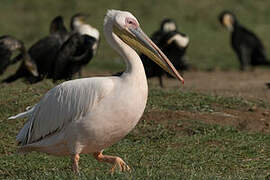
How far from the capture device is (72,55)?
36.5 feet

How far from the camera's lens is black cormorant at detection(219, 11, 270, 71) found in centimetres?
1590

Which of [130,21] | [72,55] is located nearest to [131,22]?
[130,21]

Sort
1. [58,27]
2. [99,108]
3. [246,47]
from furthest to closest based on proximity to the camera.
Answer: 1. [246,47]
2. [58,27]
3. [99,108]

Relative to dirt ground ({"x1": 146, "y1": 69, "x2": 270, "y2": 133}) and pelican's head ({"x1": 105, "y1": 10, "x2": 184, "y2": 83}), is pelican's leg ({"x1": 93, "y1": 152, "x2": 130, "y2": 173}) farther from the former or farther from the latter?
dirt ground ({"x1": 146, "y1": 69, "x2": 270, "y2": 133})

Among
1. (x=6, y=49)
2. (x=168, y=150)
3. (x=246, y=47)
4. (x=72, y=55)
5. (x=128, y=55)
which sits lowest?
(x=246, y=47)

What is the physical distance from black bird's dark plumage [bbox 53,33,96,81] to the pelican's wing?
5375 millimetres

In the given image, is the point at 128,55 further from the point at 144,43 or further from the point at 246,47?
the point at 246,47

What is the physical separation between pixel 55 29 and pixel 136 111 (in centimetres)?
811

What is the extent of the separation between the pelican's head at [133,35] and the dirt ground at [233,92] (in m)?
1.98

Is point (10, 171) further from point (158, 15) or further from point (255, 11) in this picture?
point (255, 11)

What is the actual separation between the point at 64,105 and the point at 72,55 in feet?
19.0

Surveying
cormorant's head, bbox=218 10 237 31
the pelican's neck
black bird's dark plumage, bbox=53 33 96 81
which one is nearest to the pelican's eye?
the pelican's neck

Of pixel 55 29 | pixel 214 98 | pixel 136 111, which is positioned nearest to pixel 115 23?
pixel 136 111

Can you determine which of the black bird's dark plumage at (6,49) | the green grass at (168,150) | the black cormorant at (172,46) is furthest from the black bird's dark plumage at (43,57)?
the green grass at (168,150)
